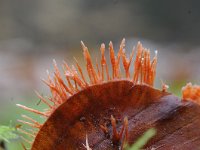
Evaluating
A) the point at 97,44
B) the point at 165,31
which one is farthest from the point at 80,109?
the point at 165,31

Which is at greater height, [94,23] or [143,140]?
[143,140]

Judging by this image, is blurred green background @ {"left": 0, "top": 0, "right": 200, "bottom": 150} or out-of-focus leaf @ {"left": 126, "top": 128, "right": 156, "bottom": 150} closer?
out-of-focus leaf @ {"left": 126, "top": 128, "right": 156, "bottom": 150}

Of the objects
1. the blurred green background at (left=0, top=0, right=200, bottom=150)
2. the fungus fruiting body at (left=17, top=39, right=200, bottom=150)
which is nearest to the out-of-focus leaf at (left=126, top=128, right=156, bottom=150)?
the fungus fruiting body at (left=17, top=39, right=200, bottom=150)

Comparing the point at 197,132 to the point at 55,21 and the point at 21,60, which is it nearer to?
the point at 21,60

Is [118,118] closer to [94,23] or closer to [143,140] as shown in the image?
[143,140]

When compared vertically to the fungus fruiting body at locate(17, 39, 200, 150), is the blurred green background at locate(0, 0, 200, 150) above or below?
below

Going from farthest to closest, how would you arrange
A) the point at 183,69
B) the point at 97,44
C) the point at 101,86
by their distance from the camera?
the point at 97,44, the point at 183,69, the point at 101,86

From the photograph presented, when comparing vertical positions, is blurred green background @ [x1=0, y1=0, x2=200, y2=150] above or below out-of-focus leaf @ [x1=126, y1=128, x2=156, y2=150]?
below

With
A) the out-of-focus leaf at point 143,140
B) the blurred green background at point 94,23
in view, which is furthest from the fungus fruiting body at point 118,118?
the blurred green background at point 94,23

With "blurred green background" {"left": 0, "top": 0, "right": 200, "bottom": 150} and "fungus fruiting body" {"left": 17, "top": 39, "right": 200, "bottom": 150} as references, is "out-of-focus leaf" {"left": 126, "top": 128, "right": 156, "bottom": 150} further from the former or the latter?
"blurred green background" {"left": 0, "top": 0, "right": 200, "bottom": 150}

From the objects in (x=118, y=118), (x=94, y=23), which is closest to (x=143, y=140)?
(x=118, y=118)

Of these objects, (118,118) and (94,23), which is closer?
(118,118)
